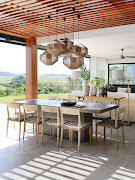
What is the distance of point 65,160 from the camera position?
141 inches

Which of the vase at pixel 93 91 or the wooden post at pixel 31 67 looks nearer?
the vase at pixel 93 91

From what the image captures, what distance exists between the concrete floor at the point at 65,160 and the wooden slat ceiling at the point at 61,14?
9.50ft

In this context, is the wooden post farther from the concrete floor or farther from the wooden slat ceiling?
the concrete floor

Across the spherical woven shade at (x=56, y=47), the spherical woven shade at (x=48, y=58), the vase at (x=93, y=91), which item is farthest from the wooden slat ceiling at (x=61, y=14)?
the vase at (x=93, y=91)

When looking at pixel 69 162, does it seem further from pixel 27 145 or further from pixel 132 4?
pixel 132 4

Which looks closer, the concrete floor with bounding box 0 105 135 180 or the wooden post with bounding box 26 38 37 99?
the concrete floor with bounding box 0 105 135 180

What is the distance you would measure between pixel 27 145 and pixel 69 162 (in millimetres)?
1260

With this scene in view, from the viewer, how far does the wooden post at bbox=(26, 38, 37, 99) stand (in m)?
7.38

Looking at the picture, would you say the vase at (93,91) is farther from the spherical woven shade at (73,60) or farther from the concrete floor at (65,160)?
the spherical woven shade at (73,60)

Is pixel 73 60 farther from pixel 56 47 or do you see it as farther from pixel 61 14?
pixel 61 14

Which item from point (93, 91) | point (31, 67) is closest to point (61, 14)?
point (31, 67)

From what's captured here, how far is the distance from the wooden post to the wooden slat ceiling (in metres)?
0.84

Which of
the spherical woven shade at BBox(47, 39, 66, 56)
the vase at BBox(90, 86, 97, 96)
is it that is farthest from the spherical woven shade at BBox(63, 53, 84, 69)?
the vase at BBox(90, 86, 97, 96)

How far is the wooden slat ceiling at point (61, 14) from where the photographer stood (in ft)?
14.1
